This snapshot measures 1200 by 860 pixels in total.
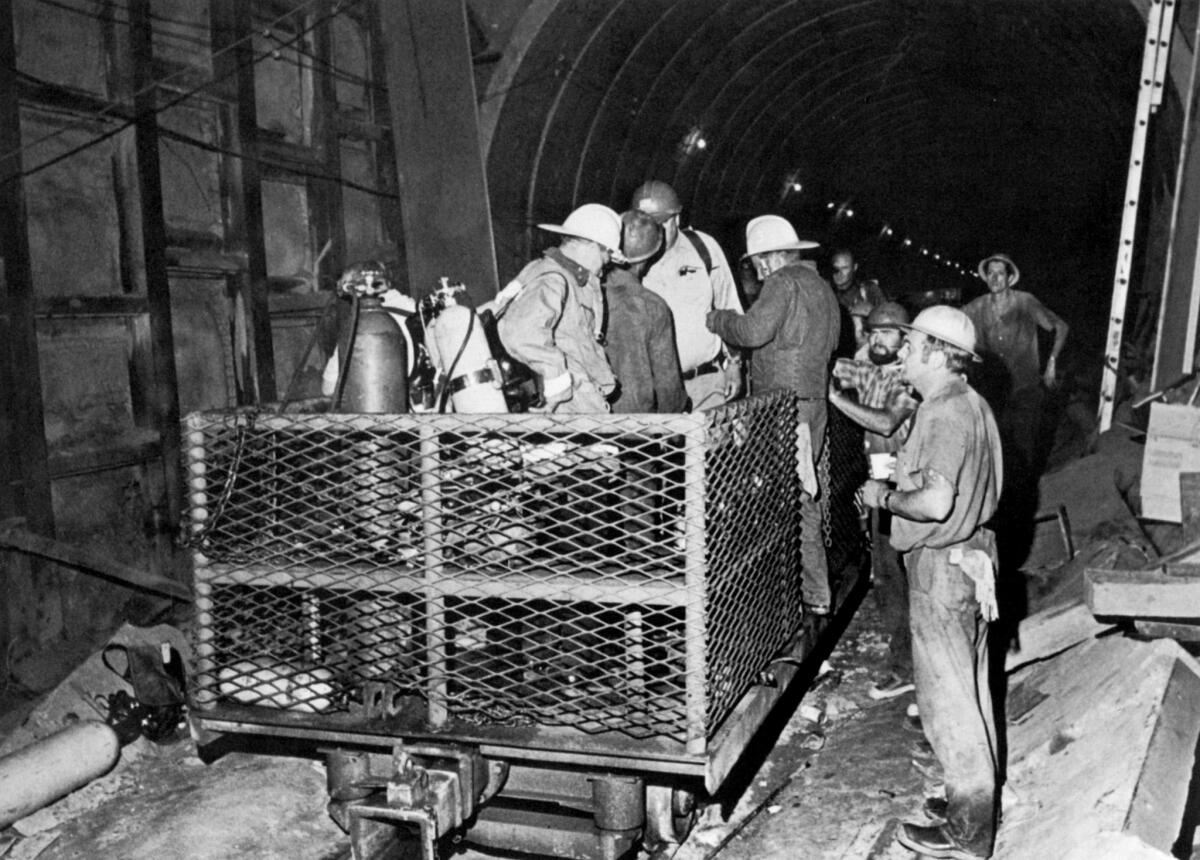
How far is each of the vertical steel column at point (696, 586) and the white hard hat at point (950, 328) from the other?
1446mm

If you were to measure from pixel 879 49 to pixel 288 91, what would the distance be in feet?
29.7

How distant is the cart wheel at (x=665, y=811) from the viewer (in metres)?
3.58

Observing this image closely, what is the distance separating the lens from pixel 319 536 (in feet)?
12.4

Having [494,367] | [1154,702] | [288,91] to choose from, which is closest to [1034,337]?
[1154,702]

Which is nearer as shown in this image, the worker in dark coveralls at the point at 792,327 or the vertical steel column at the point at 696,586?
the vertical steel column at the point at 696,586

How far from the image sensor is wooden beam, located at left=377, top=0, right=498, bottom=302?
8.48 m

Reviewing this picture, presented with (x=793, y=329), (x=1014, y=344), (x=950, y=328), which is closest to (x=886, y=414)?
(x=793, y=329)

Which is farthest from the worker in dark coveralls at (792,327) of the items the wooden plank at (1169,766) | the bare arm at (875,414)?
the wooden plank at (1169,766)

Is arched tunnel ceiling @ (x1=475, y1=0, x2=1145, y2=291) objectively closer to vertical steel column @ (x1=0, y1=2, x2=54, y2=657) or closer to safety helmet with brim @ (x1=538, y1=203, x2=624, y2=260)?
vertical steel column @ (x1=0, y1=2, x2=54, y2=657)

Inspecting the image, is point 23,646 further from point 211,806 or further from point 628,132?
point 628,132

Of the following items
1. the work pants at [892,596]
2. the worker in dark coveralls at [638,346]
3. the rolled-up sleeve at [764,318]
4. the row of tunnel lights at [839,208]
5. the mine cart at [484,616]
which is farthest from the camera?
the row of tunnel lights at [839,208]

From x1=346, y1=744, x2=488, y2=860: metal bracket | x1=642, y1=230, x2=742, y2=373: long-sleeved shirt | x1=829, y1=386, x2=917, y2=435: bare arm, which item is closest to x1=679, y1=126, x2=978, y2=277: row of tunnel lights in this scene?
x1=642, y1=230, x2=742, y2=373: long-sleeved shirt

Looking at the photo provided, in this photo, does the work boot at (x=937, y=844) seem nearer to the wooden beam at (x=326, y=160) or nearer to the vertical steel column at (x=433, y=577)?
the vertical steel column at (x=433, y=577)

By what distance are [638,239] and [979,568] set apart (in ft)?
8.46
